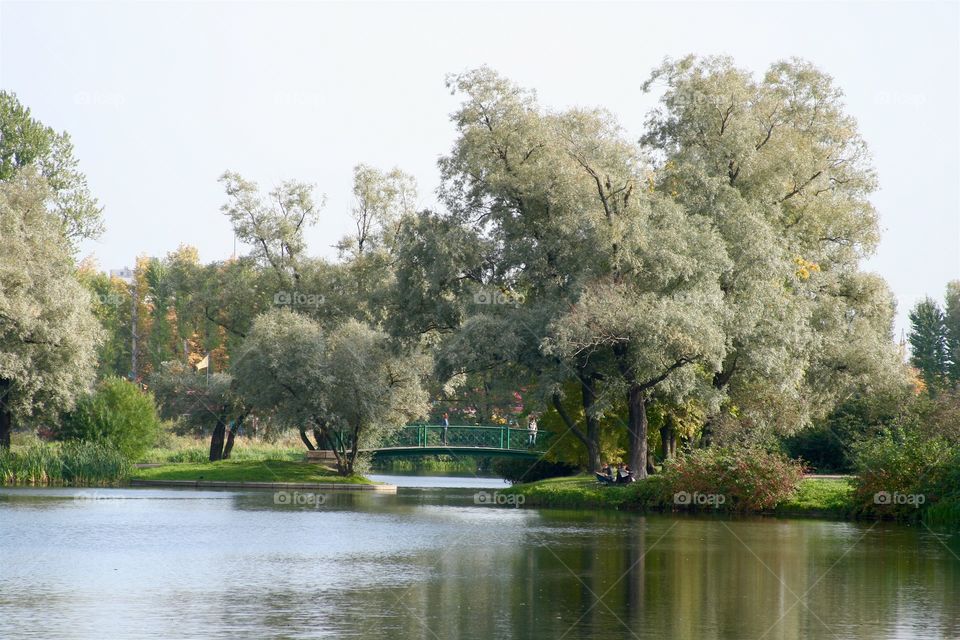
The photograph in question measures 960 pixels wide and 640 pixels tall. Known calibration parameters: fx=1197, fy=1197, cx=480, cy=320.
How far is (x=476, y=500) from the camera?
148ft

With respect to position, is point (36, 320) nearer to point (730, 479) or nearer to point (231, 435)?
point (231, 435)

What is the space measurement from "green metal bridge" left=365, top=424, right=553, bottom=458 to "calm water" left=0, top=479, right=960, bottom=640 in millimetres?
24721

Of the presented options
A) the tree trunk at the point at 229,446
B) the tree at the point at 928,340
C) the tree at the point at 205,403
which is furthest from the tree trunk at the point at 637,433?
the tree at the point at 928,340

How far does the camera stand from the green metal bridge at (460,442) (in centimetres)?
5753

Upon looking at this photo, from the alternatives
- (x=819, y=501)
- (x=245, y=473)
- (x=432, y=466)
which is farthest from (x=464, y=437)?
(x=432, y=466)

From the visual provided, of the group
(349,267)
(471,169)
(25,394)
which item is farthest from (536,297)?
(25,394)

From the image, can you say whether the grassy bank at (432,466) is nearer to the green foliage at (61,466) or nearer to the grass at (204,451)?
the grass at (204,451)

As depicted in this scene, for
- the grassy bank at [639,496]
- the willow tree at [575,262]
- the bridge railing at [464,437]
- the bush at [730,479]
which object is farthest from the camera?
the bridge railing at [464,437]

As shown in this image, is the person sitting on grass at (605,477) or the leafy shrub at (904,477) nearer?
the leafy shrub at (904,477)

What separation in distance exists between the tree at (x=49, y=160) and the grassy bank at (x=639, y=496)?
3608cm

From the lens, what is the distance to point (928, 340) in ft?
290

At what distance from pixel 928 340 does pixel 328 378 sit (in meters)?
54.5

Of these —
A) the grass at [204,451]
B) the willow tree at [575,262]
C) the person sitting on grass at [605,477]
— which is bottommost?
the person sitting on grass at [605,477]

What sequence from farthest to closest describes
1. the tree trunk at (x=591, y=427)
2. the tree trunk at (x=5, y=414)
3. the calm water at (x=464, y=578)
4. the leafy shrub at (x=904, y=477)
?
1. the tree trunk at (x=5, y=414)
2. the tree trunk at (x=591, y=427)
3. the leafy shrub at (x=904, y=477)
4. the calm water at (x=464, y=578)
